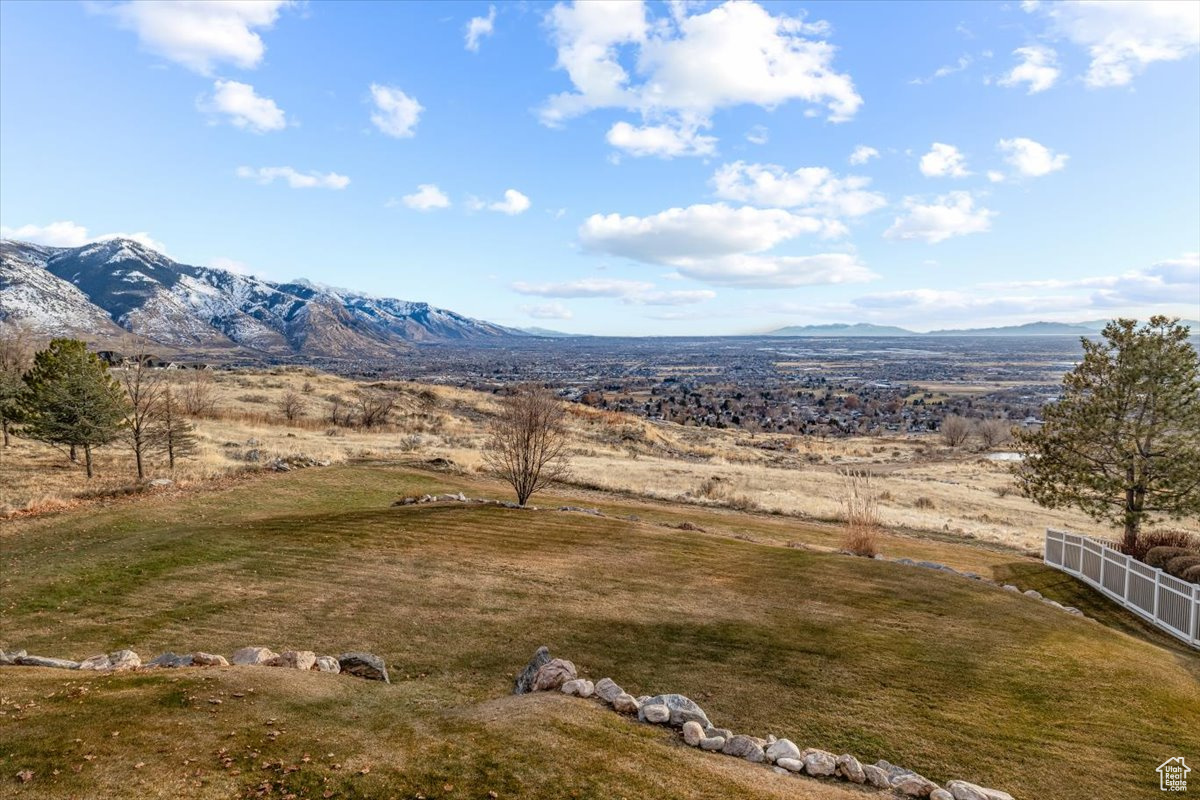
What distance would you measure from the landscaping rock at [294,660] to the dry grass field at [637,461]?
1819cm

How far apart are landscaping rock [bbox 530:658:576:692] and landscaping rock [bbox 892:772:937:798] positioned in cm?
441

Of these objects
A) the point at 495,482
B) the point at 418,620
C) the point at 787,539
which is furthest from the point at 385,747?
the point at 495,482

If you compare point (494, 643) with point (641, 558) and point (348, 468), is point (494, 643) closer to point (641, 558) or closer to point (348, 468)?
point (641, 558)

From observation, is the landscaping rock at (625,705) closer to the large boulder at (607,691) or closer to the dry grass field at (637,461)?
the large boulder at (607,691)

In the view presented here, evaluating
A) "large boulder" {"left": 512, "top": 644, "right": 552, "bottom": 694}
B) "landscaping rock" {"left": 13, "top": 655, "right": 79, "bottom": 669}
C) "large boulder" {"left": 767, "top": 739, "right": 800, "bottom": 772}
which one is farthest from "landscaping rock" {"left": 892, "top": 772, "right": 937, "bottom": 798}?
"landscaping rock" {"left": 13, "top": 655, "right": 79, "bottom": 669}

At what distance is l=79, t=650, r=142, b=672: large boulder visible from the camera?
9656 mm

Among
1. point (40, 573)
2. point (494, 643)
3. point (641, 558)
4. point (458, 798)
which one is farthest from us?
point (641, 558)

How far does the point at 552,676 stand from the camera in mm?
9672

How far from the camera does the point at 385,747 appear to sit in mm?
7508

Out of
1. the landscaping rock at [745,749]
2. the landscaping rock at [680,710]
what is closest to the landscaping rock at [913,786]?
the landscaping rock at [745,749]

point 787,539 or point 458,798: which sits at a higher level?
point 458,798

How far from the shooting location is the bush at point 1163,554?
20.3 m

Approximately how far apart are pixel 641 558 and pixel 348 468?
66.1ft

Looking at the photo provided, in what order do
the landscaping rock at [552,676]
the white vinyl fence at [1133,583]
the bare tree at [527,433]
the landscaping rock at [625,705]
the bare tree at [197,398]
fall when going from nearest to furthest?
the landscaping rock at [625,705]
the landscaping rock at [552,676]
the white vinyl fence at [1133,583]
the bare tree at [527,433]
the bare tree at [197,398]
